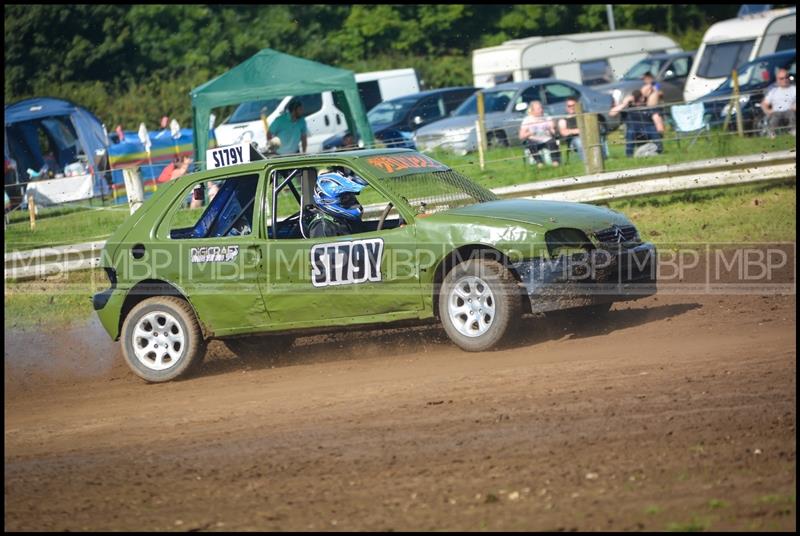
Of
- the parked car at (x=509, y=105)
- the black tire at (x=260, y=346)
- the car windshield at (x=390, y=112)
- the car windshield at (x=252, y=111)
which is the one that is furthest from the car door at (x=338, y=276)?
the car windshield at (x=252, y=111)

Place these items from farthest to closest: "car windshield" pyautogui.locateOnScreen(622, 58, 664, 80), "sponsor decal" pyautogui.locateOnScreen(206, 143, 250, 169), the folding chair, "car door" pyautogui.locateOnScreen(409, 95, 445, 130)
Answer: "car windshield" pyautogui.locateOnScreen(622, 58, 664, 80) → "car door" pyautogui.locateOnScreen(409, 95, 445, 130) → the folding chair → "sponsor decal" pyautogui.locateOnScreen(206, 143, 250, 169)

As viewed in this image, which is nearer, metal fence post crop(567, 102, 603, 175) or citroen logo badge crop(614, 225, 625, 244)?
citroen logo badge crop(614, 225, 625, 244)

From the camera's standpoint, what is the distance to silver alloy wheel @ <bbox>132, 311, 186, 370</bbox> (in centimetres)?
940

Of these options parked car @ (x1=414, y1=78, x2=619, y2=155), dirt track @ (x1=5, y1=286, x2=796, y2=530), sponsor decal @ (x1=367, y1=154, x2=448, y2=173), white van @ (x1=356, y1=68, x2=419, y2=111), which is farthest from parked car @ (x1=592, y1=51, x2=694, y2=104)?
dirt track @ (x1=5, y1=286, x2=796, y2=530)

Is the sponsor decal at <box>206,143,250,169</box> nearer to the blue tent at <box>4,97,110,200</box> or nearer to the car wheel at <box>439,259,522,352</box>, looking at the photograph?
the car wheel at <box>439,259,522,352</box>

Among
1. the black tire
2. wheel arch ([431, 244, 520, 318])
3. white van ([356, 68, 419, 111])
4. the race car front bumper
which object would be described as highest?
white van ([356, 68, 419, 111])

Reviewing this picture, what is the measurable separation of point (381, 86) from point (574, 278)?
866 inches

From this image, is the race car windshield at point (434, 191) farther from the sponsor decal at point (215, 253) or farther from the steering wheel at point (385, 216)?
the sponsor decal at point (215, 253)

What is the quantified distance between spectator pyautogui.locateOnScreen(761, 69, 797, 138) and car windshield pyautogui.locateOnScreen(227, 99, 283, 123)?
11.1 metres

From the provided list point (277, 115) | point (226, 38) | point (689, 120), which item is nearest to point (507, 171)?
point (689, 120)

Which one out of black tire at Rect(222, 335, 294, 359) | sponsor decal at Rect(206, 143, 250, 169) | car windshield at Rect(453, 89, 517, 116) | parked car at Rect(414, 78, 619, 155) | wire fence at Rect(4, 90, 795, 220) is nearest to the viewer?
black tire at Rect(222, 335, 294, 359)

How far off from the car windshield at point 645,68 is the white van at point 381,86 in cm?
578

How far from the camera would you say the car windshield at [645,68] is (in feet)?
88.6

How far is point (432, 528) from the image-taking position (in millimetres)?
4832
